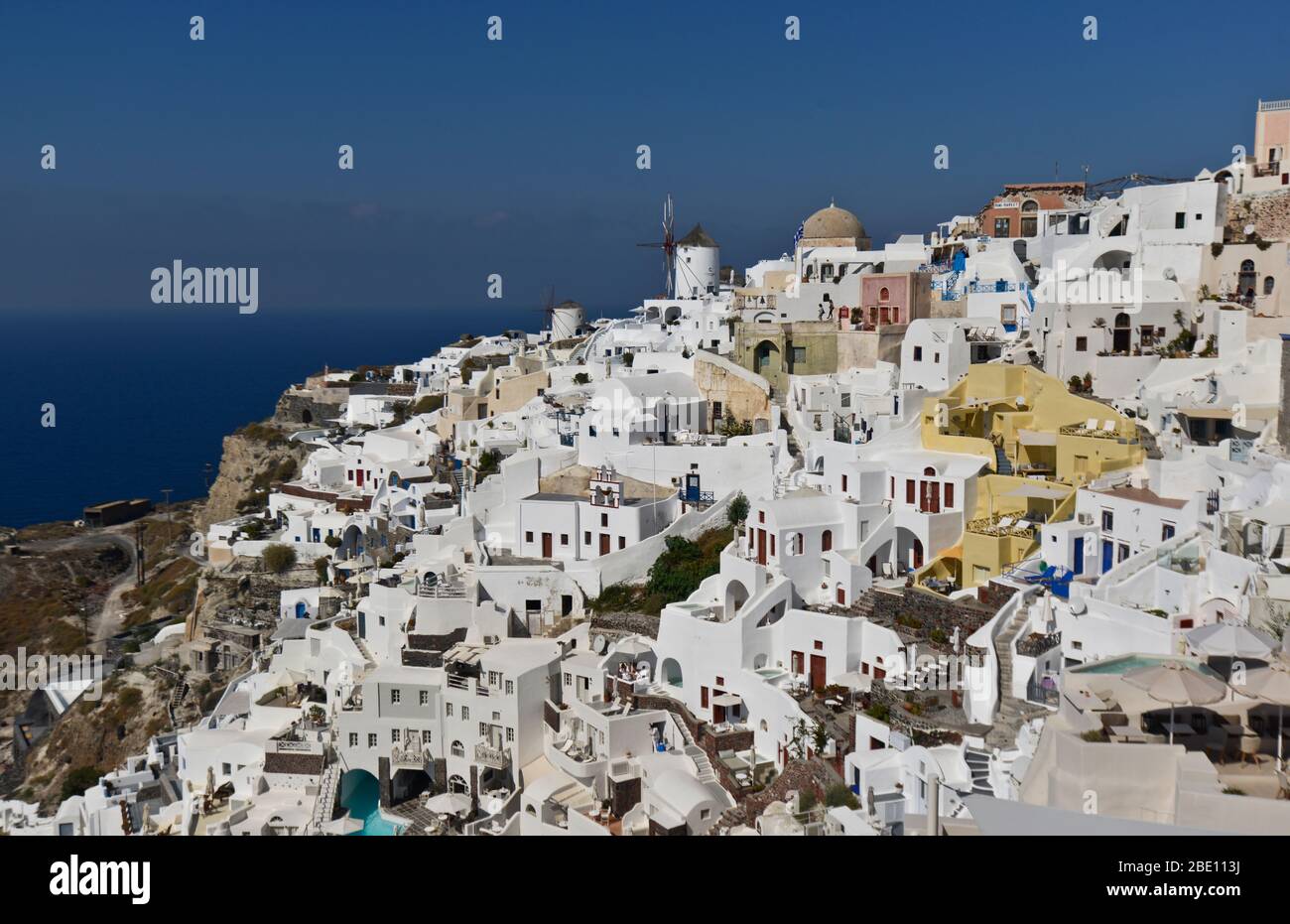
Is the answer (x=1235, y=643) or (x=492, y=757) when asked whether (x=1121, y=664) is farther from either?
(x=492, y=757)

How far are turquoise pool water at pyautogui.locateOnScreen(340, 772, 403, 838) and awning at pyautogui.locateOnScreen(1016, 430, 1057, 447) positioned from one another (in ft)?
46.7

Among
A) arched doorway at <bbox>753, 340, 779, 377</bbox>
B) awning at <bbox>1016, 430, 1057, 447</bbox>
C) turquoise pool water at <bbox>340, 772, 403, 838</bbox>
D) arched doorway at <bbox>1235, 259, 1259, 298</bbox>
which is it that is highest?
arched doorway at <bbox>1235, 259, 1259, 298</bbox>

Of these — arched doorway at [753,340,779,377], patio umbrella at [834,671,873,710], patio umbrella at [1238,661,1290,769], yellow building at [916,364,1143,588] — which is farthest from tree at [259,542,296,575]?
patio umbrella at [1238,661,1290,769]

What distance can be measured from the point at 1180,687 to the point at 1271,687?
84 centimetres

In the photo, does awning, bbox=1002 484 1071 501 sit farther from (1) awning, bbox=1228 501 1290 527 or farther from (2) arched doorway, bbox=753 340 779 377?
(2) arched doorway, bbox=753 340 779 377

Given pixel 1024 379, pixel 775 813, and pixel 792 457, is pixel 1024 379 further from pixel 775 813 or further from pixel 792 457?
pixel 775 813

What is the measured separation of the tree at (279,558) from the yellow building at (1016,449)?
19.9 m

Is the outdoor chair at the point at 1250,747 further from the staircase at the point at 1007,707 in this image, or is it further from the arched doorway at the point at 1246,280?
the arched doorway at the point at 1246,280

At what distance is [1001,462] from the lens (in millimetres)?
22375

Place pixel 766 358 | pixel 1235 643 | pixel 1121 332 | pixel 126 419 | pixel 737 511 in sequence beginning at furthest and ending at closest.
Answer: pixel 126 419
pixel 766 358
pixel 737 511
pixel 1121 332
pixel 1235 643

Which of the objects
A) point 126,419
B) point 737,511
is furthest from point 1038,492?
point 126,419

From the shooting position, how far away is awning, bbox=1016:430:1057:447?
21938mm

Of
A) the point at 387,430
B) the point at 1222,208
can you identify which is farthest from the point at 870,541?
the point at 387,430
